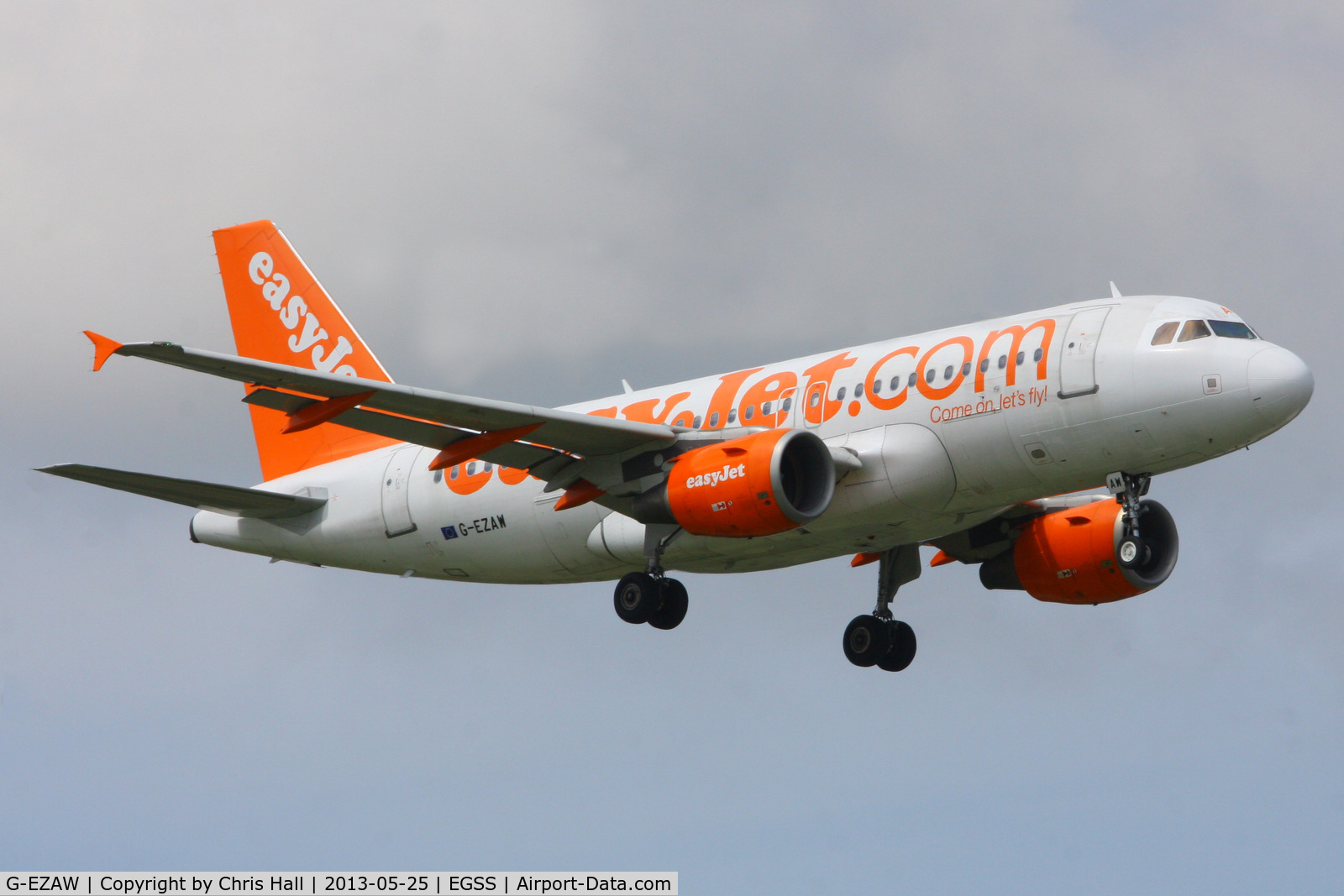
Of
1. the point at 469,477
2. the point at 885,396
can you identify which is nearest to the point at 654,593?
the point at 469,477

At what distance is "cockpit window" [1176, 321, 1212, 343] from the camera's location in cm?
2898

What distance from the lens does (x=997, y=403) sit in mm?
29750

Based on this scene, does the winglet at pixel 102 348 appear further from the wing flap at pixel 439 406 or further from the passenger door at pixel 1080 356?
the passenger door at pixel 1080 356

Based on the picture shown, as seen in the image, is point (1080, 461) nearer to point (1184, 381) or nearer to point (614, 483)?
point (1184, 381)

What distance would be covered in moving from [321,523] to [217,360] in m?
10.9

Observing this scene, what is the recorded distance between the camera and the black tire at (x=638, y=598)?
32.8m

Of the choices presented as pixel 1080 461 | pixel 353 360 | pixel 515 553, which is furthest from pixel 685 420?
pixel 353 360

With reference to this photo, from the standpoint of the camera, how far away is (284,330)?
42.1 metres

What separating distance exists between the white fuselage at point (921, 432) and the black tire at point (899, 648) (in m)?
3.99

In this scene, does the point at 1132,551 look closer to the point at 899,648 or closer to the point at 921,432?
the point at 921,432

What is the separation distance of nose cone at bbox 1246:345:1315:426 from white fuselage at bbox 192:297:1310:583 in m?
0.03

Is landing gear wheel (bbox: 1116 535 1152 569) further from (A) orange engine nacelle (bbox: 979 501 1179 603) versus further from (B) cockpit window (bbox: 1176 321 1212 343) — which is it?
(B) cockpit window (bbox: 1176 321 1212 343)

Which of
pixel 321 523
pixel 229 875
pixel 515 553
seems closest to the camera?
pixel 229 875

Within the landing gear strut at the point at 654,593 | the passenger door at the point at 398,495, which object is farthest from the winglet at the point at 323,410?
the passenger door at the point at 398,495
